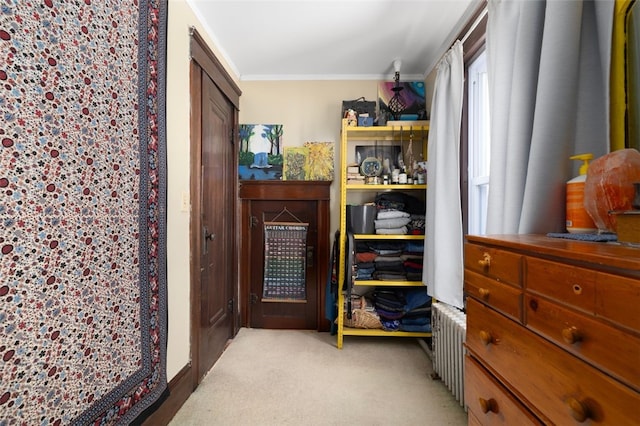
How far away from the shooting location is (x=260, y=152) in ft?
9.21

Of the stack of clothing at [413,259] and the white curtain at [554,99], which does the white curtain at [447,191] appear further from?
the white curtain at [554,99]

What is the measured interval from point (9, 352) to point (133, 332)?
478 millimetres

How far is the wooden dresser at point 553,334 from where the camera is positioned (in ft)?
1.48

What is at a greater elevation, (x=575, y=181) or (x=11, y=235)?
(x=575, y=181)

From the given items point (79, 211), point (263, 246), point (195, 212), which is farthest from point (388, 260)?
point (79, 211)

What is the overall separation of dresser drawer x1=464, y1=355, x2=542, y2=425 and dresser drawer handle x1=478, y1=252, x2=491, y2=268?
314mm

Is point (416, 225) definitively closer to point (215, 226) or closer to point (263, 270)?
point (263, 270)

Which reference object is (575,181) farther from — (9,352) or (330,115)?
(330,115)

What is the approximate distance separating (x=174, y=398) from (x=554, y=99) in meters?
2.34

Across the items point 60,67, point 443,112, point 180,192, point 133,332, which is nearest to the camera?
point 60,67

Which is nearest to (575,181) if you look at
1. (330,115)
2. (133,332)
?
(133,332)

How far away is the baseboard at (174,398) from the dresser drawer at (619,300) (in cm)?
181

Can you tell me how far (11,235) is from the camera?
753 millimetres

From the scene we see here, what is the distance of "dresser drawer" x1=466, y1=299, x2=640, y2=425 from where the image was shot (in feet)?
1.53
